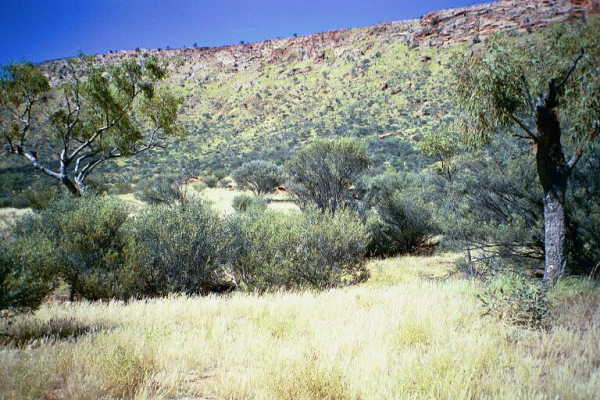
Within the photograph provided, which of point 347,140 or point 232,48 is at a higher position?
point 232,48

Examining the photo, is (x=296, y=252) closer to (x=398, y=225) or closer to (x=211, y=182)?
(x=398, y=225)

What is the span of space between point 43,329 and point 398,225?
11.7 meters

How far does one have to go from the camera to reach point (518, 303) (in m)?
4.01

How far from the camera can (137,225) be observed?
8.44 meters

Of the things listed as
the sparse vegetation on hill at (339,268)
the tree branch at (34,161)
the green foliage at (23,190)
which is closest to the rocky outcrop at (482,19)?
the sparse vegetation on hill at (339,268)

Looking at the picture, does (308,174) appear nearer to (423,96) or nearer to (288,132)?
(288,132)

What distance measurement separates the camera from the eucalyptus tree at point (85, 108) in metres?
10.9

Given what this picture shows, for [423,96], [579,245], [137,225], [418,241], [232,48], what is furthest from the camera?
[232,48]

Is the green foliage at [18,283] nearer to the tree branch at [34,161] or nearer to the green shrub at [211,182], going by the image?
the tree branch at [34,161]

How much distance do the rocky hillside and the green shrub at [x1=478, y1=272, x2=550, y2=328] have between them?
25.5m

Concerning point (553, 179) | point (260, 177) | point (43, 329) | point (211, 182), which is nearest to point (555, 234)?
point (553, 179)

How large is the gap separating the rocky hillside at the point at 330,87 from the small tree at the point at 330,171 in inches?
608

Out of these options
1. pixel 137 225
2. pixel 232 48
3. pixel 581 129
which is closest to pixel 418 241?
pixel 581 129

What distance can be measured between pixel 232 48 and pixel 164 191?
89.8m
